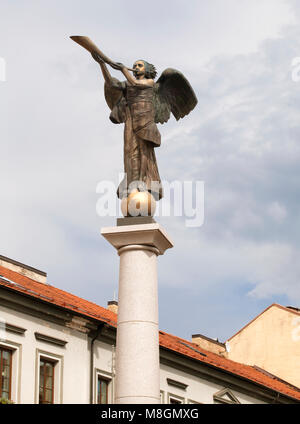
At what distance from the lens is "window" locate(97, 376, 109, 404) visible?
28.2 metres

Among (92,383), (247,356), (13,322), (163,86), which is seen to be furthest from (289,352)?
(163,86)

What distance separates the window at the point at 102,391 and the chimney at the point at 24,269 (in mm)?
4737

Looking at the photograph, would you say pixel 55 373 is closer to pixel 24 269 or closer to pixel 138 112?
pixel 24 269

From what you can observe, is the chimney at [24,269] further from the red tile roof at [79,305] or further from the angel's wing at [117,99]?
the angel's wing at [117,99]

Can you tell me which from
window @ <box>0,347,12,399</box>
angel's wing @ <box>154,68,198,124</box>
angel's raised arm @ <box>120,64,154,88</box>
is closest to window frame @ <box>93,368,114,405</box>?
window @ <box>0,347,12,399</box>

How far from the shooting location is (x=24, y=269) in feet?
103

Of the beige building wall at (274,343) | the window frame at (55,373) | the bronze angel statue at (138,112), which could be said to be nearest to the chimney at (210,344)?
the beige building wall at (274,343)

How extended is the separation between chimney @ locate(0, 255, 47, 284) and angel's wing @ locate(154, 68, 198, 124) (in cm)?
1621

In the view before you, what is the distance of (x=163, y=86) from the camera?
15234 mm

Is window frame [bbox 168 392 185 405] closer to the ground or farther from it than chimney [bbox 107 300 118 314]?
closer to the ground

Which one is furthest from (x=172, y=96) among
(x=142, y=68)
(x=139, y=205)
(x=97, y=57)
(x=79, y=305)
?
(x=79, y=305)

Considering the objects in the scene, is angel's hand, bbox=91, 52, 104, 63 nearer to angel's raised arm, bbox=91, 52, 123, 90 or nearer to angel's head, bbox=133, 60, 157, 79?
angel's raised arm, bbox=91, 52, 123, 90
